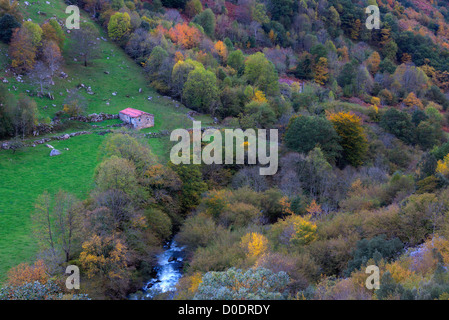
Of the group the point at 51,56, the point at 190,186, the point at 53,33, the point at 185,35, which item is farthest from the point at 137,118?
the point at 185,35

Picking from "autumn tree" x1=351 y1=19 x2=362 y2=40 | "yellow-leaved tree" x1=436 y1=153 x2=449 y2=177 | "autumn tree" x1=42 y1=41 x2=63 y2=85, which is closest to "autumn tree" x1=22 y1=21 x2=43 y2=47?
"autumn tree" x1=42 y1=41 x2=63 y2=85

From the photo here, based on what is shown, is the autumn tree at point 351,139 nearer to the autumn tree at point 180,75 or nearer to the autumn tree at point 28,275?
the autumn tree at point 180,75

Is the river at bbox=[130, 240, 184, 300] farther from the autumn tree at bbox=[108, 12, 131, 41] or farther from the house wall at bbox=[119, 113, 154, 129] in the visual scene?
the autumn tree at bbox=[108, 12, 131, 41]

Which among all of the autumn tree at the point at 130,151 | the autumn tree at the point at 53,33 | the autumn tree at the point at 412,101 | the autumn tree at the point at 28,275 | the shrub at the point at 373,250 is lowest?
the autumn tree at the point at 412,101

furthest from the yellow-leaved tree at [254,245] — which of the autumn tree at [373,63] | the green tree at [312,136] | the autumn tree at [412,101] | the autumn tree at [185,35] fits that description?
the autumn tree at [373,63]

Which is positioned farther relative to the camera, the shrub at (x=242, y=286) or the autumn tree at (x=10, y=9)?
the autumn tree at (x=10, y=9)

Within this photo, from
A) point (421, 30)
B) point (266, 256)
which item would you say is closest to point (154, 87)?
point (266, 256)
